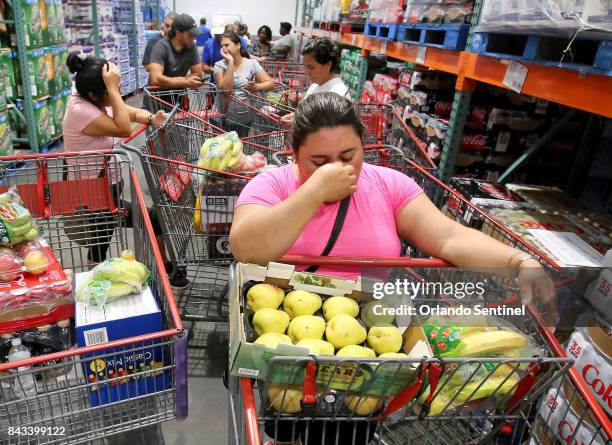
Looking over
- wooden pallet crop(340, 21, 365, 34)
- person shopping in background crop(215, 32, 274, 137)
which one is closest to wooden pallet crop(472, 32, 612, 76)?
person shopping in background crop(215, 32, 274, 137)

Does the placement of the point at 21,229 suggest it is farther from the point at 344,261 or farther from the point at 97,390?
the point at 344,261

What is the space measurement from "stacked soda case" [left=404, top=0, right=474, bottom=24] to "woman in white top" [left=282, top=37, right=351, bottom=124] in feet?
2.13

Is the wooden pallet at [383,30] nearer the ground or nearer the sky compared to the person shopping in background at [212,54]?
nearer the sky

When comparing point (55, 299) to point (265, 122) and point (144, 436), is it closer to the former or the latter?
point (144, 436)

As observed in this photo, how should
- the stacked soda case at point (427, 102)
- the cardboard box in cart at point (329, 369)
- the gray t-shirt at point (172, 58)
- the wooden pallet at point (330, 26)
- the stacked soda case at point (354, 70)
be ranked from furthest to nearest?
the wooden pallet at point (330, 26) < the stacked soda case at point (354, 70) < the gray t-shirt at point (172, 58) < the stacked soda case at point (427, 102) < the cardboard box in cart at point (329, 369)

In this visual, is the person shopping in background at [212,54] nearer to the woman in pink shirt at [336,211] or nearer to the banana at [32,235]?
the banana at [32,235]

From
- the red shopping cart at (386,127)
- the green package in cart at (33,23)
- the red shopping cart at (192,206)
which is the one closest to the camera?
the red shopping cart at (192,206)

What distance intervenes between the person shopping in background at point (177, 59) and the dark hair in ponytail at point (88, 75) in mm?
2233

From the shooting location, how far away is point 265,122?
14.7 feet

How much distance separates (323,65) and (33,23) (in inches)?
150

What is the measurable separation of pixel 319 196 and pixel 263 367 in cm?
59

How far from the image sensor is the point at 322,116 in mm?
1538

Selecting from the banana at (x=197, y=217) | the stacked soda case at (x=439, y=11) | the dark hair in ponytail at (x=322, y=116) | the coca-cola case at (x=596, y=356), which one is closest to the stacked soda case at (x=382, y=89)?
the stacked soda case at (x=439, y=11)

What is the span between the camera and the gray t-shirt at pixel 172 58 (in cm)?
526
